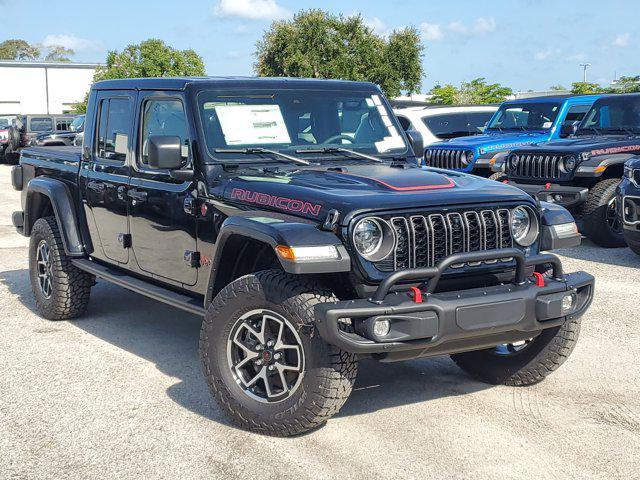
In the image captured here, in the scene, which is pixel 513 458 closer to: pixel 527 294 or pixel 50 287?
pixel 527 294

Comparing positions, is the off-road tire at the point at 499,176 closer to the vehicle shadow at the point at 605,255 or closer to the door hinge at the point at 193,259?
the vehicle shadow at the point at 605,255

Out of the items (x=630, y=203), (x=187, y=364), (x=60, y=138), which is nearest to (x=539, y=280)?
(x=187, y=364)

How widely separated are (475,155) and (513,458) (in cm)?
870

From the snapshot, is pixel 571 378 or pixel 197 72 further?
pixel 197 72

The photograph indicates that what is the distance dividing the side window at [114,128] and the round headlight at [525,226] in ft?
9.03

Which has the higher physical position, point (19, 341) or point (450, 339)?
point (450, 339)

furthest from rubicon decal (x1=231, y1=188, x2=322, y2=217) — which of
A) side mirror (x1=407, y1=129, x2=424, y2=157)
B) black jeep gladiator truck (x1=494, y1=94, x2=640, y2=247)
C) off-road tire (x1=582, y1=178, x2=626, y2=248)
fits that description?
off-road tire (x1=582, y1=178, x2=626, y2=248)

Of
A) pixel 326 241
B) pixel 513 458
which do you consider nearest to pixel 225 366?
pixel 326 241

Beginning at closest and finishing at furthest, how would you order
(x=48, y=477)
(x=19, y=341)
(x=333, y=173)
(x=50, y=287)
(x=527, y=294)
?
1. (x=48, y=477)
2. (x=527, y=294)
3. (x=333, y=173)
4. (x=19, y=341)
5. (x=50, y=287)

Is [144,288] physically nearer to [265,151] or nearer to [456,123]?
[265,151]

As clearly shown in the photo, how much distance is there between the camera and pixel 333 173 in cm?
529

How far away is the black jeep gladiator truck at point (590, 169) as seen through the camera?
10.4 m

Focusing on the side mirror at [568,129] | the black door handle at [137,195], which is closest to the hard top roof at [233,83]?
the black door handle at [137,195]

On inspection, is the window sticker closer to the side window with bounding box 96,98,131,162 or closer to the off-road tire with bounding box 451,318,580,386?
the side window with bounding box 96,98,131,162
